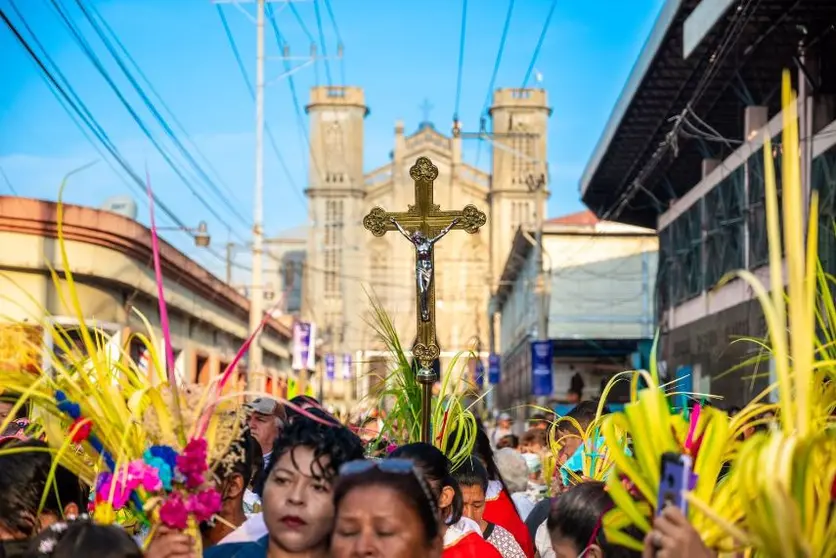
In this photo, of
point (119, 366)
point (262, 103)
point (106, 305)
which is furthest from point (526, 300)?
point (119, 366)

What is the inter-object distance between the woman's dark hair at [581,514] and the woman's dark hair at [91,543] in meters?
1.58

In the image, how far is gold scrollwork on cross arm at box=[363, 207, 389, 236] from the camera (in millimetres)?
8922

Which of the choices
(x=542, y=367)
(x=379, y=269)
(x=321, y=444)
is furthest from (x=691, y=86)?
(x=379, y=269)

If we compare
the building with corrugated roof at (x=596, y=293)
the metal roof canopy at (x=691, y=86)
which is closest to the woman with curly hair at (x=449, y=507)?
the metal roof canopy at (x=691, y=86)

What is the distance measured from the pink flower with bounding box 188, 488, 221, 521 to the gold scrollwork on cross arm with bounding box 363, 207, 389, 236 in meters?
4.94

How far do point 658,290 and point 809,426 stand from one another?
28938 mm

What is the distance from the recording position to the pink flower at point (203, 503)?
3.95m

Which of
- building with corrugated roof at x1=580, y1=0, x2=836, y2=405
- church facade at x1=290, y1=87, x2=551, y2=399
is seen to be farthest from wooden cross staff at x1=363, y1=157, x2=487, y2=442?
church facade at x1=290, y1=87, x2=551, y2=399

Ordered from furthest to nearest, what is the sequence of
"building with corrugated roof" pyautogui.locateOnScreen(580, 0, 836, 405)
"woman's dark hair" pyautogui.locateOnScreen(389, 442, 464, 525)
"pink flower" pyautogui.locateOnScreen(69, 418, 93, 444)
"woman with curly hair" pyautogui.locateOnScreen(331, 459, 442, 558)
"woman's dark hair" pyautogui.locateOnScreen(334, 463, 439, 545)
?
"building with corrugated roof" pyautogui.locateOnScreen(580, 0, 836, 405) < "woman's dark hair" pyautogui.locateOnScreen(389, 442, 464, 525) < "pink flower" pyautogui.locateOnScreen(69, 418, 93, 444) < "woman's dark hair" pyautogui.locateOnScreen(334, 463, 439, 545) < "woman with curly hair" pyautogui.locateOnScreen(331, 459, 442, 558)

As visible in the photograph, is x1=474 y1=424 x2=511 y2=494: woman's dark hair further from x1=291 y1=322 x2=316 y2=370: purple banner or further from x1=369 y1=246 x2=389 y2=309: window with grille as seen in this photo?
x1=369 y1=246 x2=389 y2=309: window with grille

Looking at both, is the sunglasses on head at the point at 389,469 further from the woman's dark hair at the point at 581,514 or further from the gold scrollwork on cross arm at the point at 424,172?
the gold scrollwork on cross arm at the point at 424,172

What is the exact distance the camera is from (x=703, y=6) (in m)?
16.9

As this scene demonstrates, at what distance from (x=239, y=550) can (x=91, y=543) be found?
636 mm

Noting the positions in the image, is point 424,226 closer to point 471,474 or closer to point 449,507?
point 471,474
